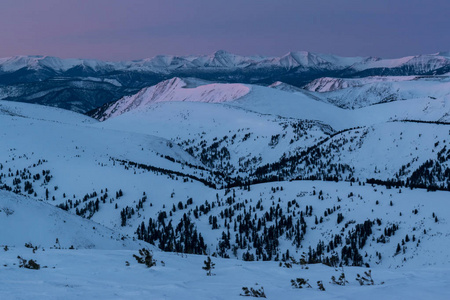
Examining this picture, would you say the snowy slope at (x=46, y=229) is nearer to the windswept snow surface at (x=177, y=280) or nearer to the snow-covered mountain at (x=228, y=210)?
the snow-covered mountain at (x=228, y=210)

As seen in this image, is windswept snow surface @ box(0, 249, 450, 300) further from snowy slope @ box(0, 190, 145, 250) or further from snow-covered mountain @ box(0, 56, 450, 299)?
snowy slope @ box(0, 190, 145, 250)

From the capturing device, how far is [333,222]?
37.8m

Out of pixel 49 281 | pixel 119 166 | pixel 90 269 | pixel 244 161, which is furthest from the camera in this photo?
pixel 244 161

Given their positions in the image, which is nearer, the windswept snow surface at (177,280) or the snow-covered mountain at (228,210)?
the windswept snow surface at (177,280)

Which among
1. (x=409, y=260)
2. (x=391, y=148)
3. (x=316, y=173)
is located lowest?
(x=409, y=260)

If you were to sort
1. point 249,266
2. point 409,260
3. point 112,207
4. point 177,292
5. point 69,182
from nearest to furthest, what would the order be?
point 177,292, point 249,266, point 409,260, point 112,207, point 69,182

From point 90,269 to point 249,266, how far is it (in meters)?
6.10

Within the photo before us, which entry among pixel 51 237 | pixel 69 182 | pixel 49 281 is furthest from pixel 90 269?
pixel 69 182

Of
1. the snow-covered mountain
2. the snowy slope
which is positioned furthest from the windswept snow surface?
the snowy slope

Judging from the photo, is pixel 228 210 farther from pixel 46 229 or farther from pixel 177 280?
pixel 177 280

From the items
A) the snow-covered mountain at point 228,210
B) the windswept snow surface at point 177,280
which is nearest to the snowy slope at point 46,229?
the snow-covered mountain at point 228,210

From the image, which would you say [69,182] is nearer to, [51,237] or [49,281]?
[51,237]

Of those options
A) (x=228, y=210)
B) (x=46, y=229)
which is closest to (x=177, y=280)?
(x=46, y=229)

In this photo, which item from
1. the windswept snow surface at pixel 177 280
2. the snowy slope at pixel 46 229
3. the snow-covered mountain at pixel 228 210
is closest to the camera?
the windswept snow surface at pixel 177 280
